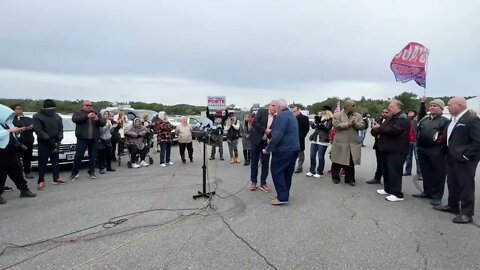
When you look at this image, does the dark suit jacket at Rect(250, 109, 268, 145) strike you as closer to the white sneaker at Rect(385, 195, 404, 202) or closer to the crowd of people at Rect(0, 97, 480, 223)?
the crowd of people at Rect(0, 97, 480, 223)

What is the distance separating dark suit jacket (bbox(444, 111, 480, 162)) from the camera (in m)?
4.89

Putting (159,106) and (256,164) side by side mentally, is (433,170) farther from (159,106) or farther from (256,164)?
(159,106)

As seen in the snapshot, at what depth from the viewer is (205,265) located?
3551mm

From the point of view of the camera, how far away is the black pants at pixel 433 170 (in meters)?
6.12

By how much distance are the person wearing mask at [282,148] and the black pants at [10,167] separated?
476cm

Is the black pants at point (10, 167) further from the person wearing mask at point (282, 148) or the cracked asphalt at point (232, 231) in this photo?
the person wearing mask at point (282, 148)

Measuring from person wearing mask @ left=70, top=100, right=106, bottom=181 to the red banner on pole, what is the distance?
8.25 m

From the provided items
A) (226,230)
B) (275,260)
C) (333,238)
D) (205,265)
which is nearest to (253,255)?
(275,260)

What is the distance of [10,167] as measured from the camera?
6188mm

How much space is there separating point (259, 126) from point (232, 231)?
10.4 feet

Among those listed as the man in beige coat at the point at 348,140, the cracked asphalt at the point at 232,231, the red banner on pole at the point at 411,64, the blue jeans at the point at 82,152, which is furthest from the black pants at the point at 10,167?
the red banner on pole at the point at 411,64

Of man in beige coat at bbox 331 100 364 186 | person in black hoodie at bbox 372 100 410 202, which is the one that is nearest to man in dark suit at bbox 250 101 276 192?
man in beige coat at bbox 331 100 364 186

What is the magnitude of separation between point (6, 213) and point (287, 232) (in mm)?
4552

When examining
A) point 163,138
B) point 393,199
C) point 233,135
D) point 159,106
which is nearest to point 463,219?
point 393,199
